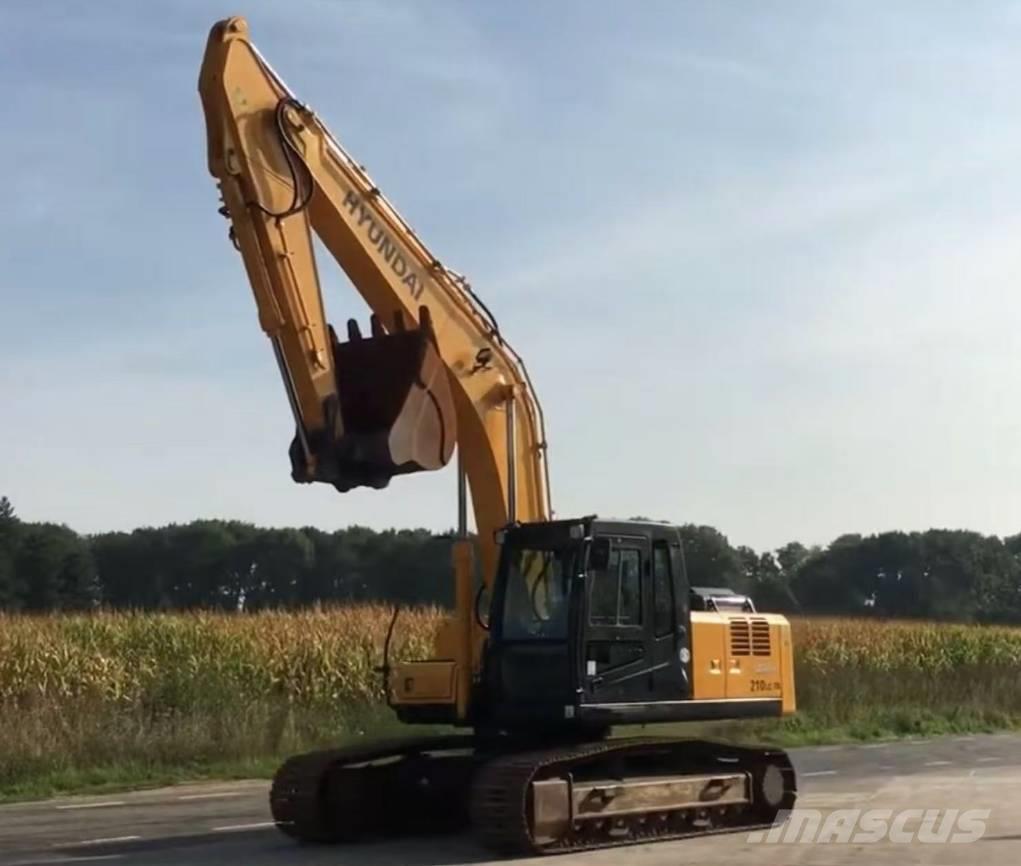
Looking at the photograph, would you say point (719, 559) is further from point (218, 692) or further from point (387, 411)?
point (387, 411)

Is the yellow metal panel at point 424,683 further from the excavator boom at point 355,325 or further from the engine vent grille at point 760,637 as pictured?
the engine vent grille at point 760,637

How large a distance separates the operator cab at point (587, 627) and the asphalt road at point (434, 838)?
110 centimetres

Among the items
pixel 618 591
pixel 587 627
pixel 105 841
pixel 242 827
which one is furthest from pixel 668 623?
pixel 105 841

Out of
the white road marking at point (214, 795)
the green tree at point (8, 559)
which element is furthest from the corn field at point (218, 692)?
the green tree at point (8, 559)

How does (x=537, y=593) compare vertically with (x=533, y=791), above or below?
above

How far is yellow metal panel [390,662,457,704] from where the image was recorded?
13.2 meters

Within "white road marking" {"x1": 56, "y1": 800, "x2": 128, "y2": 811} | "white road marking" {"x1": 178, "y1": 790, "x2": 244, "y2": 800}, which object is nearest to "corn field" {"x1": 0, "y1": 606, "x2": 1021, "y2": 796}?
"white road marking" {"x1": 56, "y1": 800, "x2": 128, "y2": 811}

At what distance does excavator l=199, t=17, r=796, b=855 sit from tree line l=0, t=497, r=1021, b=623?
31.4 metres

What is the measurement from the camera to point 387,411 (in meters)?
12.8

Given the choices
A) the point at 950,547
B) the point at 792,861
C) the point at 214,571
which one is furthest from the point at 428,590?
the point at 950,547

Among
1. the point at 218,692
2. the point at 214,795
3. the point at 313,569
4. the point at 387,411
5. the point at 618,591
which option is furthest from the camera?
the point at 313,569

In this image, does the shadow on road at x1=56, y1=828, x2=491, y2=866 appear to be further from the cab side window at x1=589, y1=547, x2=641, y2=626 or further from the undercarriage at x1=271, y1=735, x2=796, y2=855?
the cab side window at x1=589, y1=547, x2=641, y2=626

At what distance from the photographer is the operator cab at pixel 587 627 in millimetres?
12586

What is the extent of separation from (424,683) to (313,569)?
139 ft
